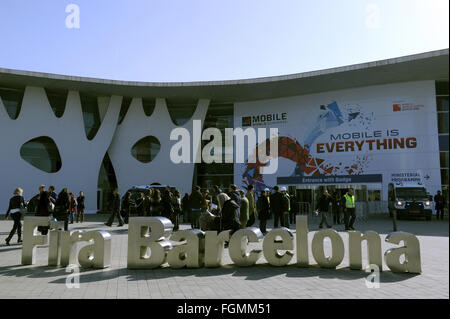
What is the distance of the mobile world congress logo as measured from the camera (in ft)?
102

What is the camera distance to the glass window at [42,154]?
94.8 feet

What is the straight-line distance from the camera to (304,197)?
2748 centimetres

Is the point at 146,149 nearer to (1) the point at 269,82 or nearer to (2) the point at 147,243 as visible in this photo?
(1) the point at 269,82

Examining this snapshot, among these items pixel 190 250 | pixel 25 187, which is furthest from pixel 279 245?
pixel 25 187

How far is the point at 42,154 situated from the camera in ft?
96.6

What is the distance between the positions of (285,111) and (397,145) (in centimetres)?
894

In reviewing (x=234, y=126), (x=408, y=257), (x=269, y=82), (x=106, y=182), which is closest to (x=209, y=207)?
(x=408, y=257)

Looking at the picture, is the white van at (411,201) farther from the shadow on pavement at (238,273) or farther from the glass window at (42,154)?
the glass window at (42,154)

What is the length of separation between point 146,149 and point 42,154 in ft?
26.5

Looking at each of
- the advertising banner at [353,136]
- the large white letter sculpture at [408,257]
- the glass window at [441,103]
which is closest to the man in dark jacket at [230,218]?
the large white letter sculpture at [408,257]

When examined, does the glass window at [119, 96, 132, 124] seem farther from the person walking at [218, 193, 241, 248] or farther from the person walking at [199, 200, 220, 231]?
the person walking at [218, 193, 241, 248]

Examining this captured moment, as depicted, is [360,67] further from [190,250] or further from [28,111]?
[28,111]
